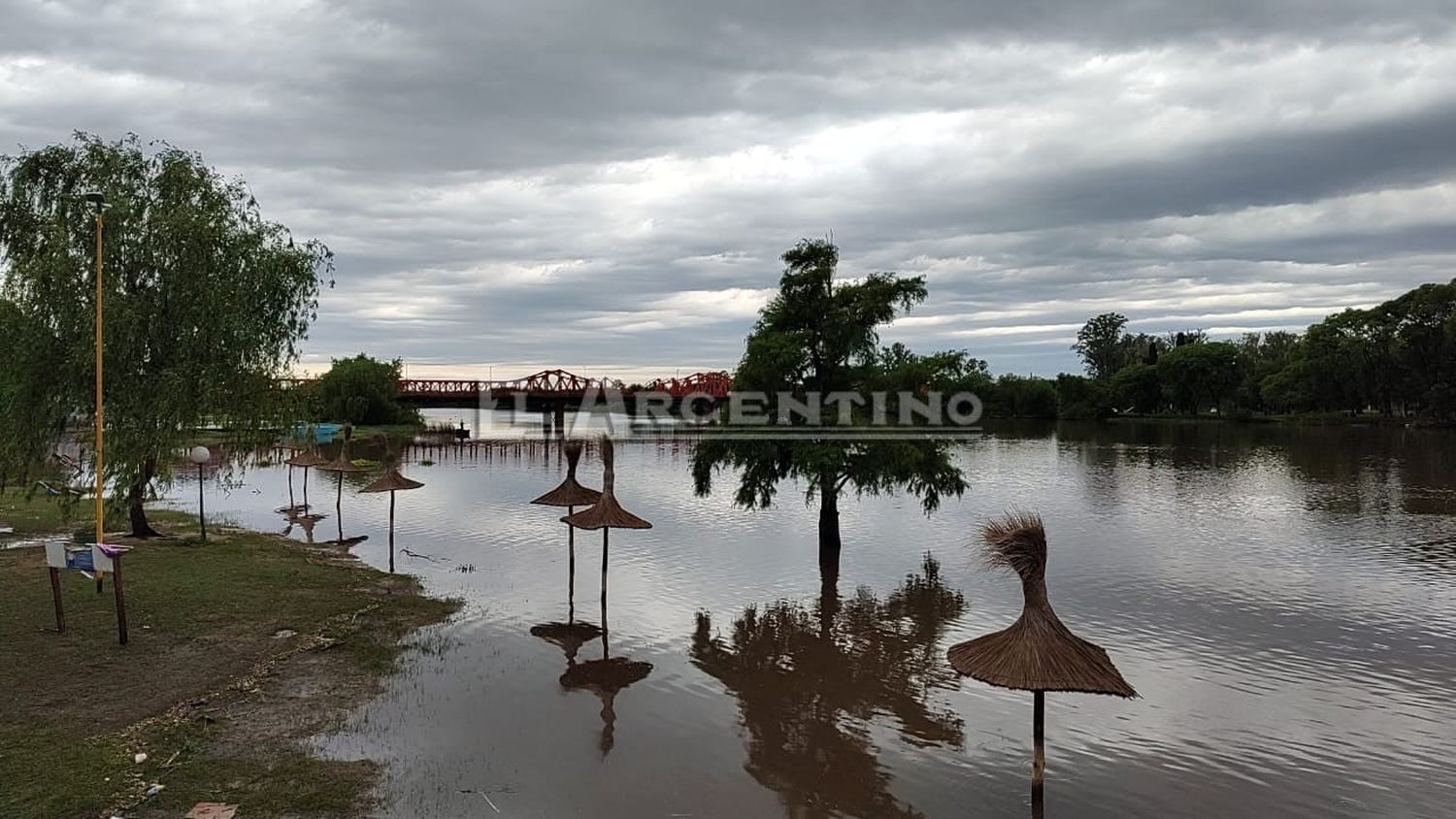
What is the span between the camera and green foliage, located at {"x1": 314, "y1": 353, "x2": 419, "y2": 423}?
98188 mm

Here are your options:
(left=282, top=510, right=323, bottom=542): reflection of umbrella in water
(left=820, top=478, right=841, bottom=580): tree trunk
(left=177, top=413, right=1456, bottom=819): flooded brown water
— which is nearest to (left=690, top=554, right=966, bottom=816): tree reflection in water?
(left=177, top=413, right=1456, bottom=819): flooded brown water

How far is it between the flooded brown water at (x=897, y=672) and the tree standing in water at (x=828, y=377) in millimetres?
3553

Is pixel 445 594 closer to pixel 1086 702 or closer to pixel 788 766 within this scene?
pixel 788 766

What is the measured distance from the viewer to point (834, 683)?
18031 millimetres

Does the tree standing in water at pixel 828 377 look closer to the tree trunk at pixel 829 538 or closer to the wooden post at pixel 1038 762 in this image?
the tree trunk at pixel 829 538

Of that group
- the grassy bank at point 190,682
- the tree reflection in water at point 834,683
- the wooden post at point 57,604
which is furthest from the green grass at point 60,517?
the tree reflection in water at point 834,683

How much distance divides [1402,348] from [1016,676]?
11323 centimetres

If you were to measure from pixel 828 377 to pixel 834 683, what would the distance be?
12038 millimetres

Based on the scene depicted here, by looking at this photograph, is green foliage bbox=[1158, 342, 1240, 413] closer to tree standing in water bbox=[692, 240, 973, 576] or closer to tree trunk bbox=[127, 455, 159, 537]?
tree standing in water bbox=[692, 240, 973, 576]

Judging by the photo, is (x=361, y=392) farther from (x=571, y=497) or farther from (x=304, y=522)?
(x=571, y=497)

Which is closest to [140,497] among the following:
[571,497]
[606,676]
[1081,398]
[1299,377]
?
[571,497]

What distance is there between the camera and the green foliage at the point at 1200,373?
121188mm

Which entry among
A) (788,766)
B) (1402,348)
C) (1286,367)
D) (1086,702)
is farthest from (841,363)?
(1286,367)

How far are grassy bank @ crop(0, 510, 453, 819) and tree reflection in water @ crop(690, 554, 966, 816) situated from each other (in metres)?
6.49
